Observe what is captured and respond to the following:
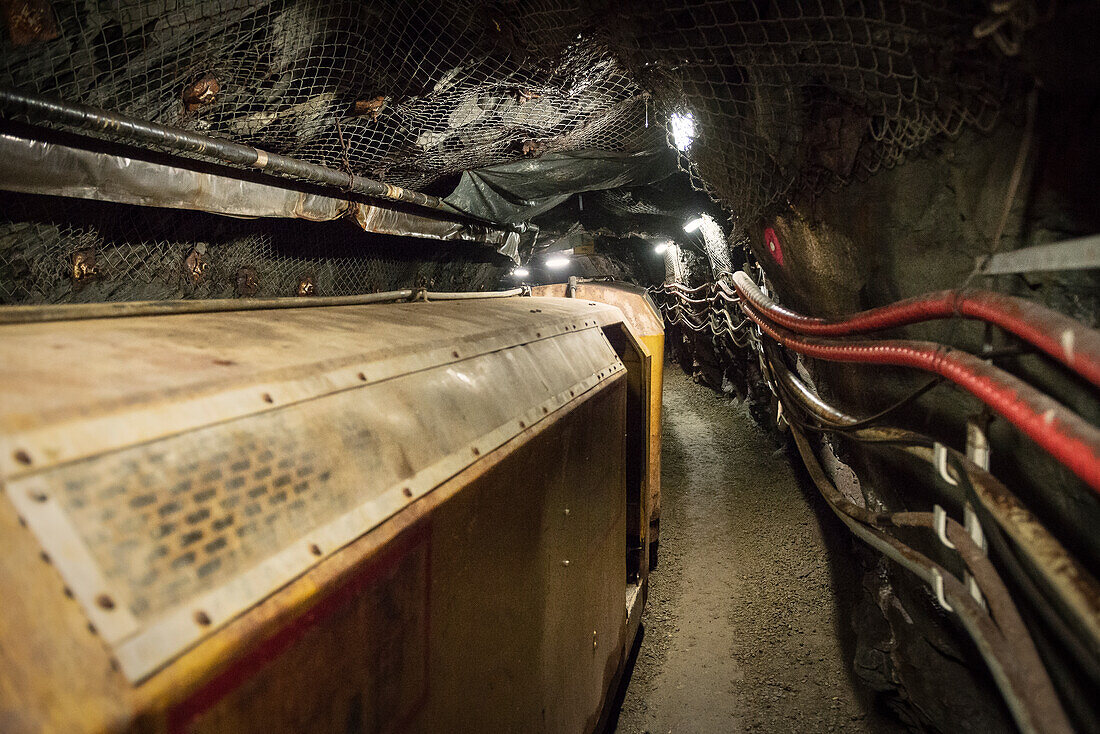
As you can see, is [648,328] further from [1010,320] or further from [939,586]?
[1010,320]

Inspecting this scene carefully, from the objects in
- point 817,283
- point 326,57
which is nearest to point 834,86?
point 817,283

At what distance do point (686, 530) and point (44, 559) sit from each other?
255 inches

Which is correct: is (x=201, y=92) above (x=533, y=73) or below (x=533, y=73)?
above

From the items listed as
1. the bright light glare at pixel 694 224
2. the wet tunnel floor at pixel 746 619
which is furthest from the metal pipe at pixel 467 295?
the bright light glare at pixel 694 224

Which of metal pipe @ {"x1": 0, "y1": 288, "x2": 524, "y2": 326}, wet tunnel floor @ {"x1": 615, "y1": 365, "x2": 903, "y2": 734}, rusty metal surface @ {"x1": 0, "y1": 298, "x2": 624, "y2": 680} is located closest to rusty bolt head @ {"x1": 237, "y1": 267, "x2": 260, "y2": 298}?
metal pipe @ {"x1": 0, "y1": 288, "x2": 524, "y2": 326}

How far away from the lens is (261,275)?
5152mm

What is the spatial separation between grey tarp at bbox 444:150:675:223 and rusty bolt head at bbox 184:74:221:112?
9.26ft

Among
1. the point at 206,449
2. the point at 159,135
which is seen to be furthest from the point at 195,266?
the point at 206,449

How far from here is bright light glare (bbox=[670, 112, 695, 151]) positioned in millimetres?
3096

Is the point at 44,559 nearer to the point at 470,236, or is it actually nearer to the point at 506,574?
the point at 506,574

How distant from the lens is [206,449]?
907 mm

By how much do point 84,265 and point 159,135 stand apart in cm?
159

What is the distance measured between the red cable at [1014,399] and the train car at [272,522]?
1.41 metres

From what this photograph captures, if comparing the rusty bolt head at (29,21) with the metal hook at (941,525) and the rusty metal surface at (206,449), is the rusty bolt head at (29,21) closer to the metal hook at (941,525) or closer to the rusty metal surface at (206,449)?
the rusty metal surface at (206,449)
